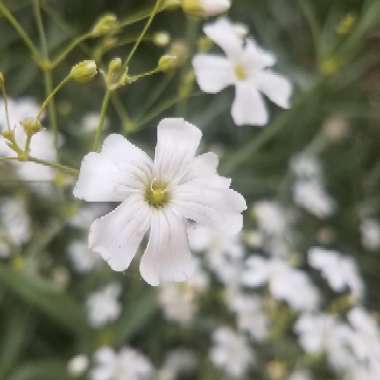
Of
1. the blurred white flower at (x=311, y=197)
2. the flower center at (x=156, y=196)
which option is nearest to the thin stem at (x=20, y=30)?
the flower center at (x=156, y=196)

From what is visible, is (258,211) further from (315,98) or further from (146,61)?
(146,61)

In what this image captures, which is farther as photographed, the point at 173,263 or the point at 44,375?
the point at 44,375

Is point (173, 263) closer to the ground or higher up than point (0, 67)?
higher up

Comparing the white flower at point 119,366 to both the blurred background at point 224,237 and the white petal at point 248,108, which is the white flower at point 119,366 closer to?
the blurred background at point 224,237

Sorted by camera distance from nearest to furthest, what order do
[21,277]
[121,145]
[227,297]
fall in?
[121,145] → [21,277] → [227,297]

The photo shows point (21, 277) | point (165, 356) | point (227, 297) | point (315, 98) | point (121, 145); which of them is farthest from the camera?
point (315, 98)

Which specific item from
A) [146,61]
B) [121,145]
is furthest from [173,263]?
[146,61]

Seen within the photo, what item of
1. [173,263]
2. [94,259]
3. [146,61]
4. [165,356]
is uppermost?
[173,263]
